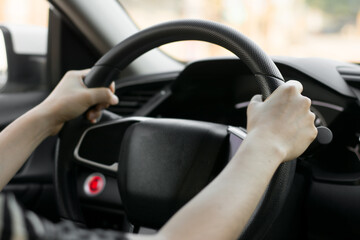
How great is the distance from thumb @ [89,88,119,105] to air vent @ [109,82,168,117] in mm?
469

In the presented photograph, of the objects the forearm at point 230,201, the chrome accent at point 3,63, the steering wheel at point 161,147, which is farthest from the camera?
the chrome accent at point 3,63

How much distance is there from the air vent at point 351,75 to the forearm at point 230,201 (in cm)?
56

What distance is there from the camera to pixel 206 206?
64 cm

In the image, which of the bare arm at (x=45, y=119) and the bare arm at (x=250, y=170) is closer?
the bare arm at (x=250, y=170)

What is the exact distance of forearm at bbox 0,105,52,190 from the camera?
103 cm

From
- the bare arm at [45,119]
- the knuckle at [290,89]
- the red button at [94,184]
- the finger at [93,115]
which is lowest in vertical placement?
the red button at [94,184]

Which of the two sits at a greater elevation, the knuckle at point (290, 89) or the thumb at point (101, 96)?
the knuckle at point (290, 89)

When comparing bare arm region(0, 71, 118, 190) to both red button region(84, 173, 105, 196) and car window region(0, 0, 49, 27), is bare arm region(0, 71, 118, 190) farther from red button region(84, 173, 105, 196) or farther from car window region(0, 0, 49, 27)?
car window region(0, 0, 49, 27)

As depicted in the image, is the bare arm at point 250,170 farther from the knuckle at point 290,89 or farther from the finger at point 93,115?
the finger at point 93,115

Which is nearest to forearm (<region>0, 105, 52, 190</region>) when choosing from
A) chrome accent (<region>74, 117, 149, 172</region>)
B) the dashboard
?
chrome accent (<region>74, 117, 149, 172</region>)

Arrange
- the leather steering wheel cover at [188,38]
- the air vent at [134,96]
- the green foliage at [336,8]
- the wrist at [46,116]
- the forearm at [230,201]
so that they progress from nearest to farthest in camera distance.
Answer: the forearm at [230,201] < the leather steering wheel cover at [188,38] < the wrist at [46,116] < the air vent at [134,96] < the green foliage at [336,8]

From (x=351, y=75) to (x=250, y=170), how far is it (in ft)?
2.13

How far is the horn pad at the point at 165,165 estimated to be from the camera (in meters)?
1.00

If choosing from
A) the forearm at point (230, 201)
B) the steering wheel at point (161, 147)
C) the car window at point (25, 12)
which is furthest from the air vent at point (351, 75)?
the car window at point (25, 12)
